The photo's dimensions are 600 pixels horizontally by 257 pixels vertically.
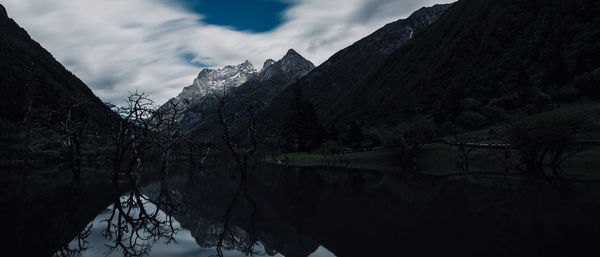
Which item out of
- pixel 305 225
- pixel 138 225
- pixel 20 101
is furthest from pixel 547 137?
pixel 20 101

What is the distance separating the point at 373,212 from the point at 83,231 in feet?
51.5

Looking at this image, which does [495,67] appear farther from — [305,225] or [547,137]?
[305,225]

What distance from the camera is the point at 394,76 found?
197875 mm

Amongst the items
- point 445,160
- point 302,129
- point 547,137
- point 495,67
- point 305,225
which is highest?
point 495,67

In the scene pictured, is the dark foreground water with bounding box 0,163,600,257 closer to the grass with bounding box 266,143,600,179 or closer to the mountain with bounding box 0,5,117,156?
the grass with bounding box 266,143,600,179

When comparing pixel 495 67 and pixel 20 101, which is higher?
pixel 495 67

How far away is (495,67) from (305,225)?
463 feet

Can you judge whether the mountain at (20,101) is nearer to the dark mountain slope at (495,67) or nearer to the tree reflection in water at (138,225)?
the tree reflection in water at (138,225)

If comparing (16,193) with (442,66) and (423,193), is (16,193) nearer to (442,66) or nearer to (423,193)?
(423,193)

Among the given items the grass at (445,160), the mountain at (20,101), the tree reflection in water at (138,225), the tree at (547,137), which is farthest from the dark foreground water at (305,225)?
the mountain at (20,101)

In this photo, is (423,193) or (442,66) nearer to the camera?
(423,193)

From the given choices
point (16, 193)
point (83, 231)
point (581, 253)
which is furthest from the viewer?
point (16, 193)

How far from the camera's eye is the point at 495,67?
5182 inches

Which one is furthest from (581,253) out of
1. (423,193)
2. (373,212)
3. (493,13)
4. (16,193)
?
(493,13)
